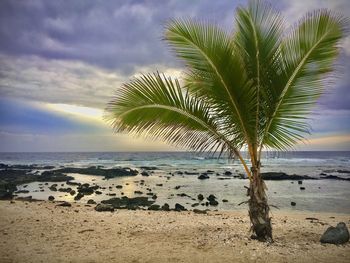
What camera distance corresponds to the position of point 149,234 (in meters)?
8.48

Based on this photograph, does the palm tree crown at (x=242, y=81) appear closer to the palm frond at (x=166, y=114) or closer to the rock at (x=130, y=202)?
the palm frond at (x=166, y=114)

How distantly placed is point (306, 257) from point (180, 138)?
3.63m

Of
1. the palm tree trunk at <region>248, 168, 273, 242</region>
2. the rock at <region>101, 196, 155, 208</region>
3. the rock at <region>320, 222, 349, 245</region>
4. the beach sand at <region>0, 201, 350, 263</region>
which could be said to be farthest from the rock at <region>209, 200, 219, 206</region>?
the palm tree trunk at <region>248, 168, 273, 242</region>

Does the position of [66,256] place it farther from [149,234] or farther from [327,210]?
[327,210]

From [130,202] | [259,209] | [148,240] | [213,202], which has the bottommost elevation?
[130,202]

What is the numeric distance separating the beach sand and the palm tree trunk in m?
0.25

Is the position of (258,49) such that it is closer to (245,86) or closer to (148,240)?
(245,86)

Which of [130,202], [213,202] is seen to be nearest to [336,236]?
[213,202]

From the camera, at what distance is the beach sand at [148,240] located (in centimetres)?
655

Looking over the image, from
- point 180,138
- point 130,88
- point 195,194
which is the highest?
point 130,88

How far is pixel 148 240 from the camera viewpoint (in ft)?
25.7

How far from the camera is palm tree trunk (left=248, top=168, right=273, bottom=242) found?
7312 mm

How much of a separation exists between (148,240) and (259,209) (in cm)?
272

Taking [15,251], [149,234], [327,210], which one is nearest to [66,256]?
[15,251]
